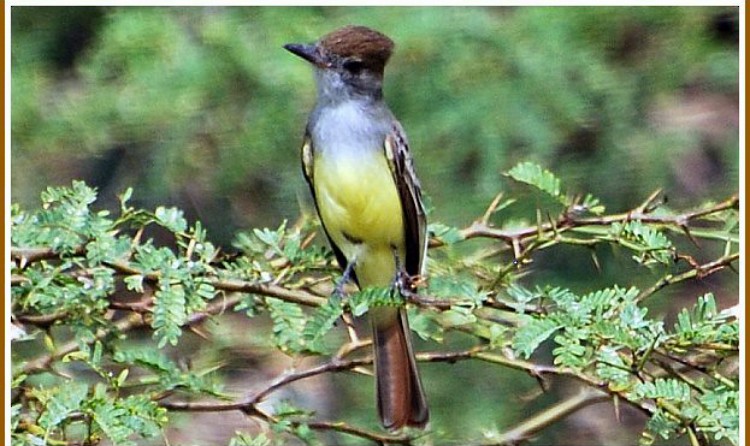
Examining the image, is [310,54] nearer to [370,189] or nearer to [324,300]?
[370,189]

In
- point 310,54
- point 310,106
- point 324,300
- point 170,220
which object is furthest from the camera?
point 310,106

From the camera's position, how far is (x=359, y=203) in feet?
8.05

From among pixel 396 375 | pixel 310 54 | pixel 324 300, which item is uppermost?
pixel 310 54

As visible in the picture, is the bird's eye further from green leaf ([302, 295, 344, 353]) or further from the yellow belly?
green leaf ([302, 295, 344, 353])

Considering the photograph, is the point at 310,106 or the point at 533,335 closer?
the point at 533,335

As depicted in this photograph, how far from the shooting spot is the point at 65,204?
1891 millimetres

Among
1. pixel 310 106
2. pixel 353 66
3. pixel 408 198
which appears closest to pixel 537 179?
pixel 408 198

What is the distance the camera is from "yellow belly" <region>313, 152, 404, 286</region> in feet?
8.05

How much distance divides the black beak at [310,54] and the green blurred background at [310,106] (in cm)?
113

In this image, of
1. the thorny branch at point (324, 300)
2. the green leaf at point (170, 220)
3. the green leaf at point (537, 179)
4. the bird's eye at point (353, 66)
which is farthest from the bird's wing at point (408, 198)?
the green leaf at point (170, 220)

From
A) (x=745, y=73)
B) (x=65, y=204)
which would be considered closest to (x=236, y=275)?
(x=65, y=204)

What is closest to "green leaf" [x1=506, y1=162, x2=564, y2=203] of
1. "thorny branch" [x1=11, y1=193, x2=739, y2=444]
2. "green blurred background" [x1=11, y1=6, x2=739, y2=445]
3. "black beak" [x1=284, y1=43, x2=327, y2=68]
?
"thorny branch" [x1=11, y1=193, x2=739, y2=444]

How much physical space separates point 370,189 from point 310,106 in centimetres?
129

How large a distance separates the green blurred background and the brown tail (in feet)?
3.67
